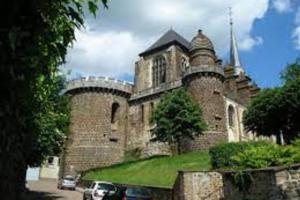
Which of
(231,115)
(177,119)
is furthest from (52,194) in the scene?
(231,115)

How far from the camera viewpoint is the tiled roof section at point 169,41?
60287mm

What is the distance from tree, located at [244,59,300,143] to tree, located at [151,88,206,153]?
4.77 m

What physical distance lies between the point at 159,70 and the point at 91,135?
15636 mm

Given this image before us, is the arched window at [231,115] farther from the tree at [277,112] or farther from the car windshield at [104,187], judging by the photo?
the car windshield at [104,187]

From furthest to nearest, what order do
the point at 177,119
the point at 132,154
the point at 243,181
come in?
the point at 132,154 < the point at 177,119 < the point at 243,181

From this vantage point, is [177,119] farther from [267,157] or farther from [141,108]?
[267,157]

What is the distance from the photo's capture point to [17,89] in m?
3.72

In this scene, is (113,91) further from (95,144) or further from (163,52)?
(163,52)

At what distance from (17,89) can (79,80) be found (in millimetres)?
48345

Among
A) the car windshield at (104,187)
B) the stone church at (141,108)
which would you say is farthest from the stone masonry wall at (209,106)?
the car windshield at (104,187)

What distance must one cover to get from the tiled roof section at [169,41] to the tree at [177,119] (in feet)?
63.2

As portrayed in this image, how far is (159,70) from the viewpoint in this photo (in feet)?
198

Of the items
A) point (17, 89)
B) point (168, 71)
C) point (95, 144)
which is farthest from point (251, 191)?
point (168, 71)

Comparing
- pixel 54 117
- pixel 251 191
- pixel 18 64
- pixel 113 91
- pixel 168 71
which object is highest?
pixel 168 71
